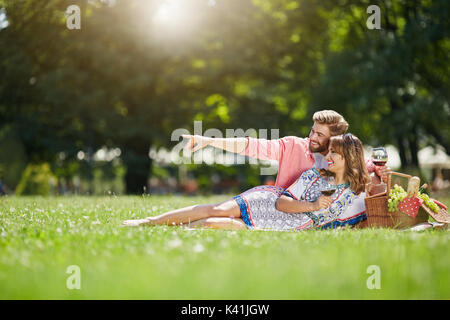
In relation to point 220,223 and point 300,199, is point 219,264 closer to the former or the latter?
point 220,223

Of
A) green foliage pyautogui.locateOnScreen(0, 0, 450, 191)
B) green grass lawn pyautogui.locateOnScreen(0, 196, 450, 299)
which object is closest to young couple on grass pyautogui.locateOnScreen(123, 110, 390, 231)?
green grass lawn pyautogui.locateOnScreen(0, 196, 450, 299)

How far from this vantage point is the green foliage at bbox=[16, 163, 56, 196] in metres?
22.5

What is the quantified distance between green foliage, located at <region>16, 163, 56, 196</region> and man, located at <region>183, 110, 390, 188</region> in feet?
60.0

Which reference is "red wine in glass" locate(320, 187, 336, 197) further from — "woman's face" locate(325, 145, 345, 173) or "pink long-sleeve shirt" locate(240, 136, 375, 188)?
"pink long-sleeve shirt" locate(240, 136, 375, 188)

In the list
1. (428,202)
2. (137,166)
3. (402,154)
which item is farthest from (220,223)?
(402,154)

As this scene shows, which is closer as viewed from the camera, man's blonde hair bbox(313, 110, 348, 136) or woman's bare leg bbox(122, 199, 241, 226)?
woman's bare leg bbox(122, 199, 241, 226)

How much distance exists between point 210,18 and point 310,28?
6.43m

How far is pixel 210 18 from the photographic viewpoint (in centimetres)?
2247

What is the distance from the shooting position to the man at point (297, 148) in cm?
645

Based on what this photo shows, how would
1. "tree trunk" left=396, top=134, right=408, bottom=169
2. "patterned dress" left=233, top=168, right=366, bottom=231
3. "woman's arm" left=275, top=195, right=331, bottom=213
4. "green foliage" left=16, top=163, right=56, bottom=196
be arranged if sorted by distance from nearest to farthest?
"woman's arm" left=275, top=195, right=331, bottom=213 < "patterned dress" left=233, top=168, right=366, bottom=231 < "green foliage" left=16, top=163, right=56, bottom=196 < "tree trunk" left=396, top=134, right=408, bottom=169

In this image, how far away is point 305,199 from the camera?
20.1 ft

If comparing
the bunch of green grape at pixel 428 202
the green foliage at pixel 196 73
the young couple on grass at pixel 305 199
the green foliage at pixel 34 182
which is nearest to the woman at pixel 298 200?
the young couple on grass at pixel 305 199

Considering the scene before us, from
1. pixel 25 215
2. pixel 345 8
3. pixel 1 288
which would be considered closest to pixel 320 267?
pixel 1 288
